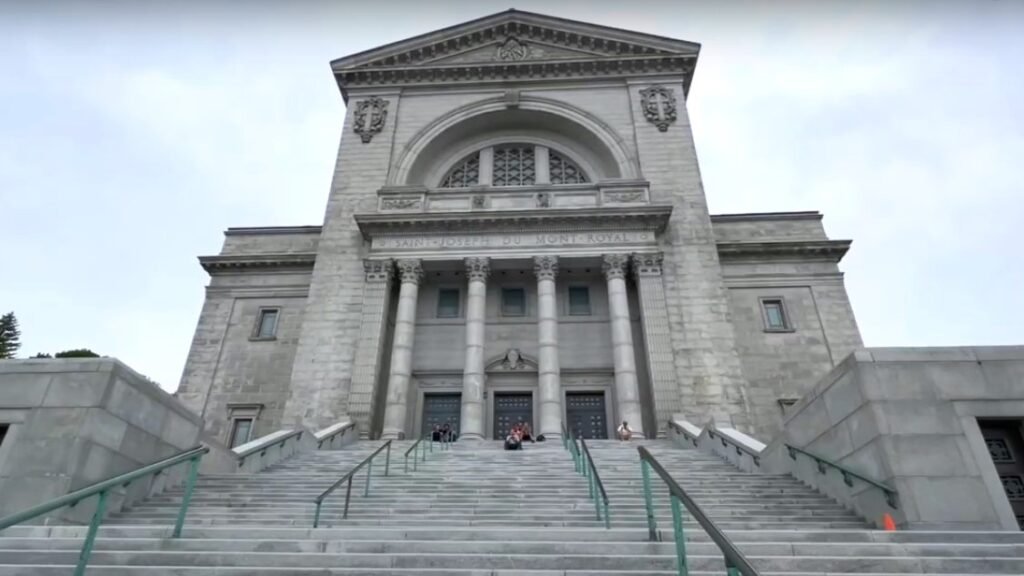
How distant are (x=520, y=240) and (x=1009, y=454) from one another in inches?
695

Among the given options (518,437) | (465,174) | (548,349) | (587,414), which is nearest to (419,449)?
(518,437)

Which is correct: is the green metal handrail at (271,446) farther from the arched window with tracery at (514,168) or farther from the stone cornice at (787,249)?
the stone cornice at (787,249)

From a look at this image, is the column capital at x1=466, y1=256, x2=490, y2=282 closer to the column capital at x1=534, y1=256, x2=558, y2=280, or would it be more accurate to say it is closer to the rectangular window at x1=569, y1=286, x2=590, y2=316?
the column capital at x1=534, y1=256, x2=558, y2=280

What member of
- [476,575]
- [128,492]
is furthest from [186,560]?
[128,492]

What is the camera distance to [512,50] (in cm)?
3145

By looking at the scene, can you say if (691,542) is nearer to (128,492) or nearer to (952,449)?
(952,449)

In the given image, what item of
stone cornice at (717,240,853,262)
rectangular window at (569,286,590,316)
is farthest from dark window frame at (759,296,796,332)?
rectangular window at (569,286,590,316)

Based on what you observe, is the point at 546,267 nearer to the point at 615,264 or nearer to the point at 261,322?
the point at 615,264

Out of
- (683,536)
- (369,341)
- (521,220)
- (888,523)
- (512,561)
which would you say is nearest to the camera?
(683,536)

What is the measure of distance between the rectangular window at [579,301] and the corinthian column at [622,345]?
1.38 meters

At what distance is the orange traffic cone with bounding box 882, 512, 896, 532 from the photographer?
8109mm

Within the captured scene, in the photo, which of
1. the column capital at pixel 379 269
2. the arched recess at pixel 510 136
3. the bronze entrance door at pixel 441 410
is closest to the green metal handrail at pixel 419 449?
the bronze entrance door at pixel 441 410

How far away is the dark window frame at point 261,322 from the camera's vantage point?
2672cm

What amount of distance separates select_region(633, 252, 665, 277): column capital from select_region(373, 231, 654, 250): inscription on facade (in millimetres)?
662
